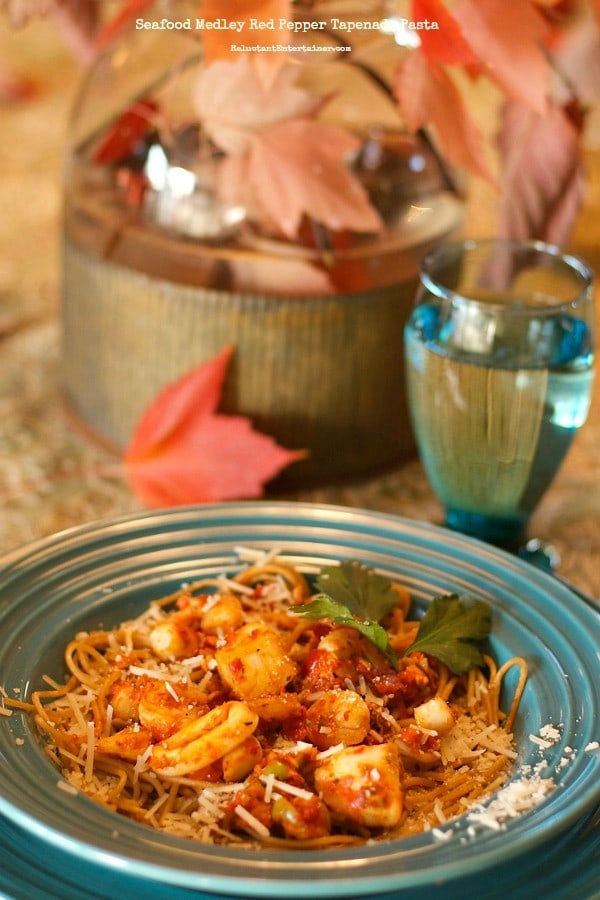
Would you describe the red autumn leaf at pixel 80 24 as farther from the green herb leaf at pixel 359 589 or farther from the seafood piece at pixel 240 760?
the seafood piece at pixel 240 760

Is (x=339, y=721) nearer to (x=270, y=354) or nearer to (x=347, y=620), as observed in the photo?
(x=347, y=620)

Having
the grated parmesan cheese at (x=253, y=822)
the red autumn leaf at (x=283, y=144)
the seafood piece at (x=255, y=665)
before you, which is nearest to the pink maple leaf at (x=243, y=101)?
the red autumn leaf at (x=283, y=144)

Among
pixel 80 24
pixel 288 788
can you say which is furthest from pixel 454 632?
pixel 80 24

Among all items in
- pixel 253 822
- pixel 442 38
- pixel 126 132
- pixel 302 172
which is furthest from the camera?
pixel 126 132

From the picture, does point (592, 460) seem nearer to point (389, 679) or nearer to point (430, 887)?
point (389, 679)

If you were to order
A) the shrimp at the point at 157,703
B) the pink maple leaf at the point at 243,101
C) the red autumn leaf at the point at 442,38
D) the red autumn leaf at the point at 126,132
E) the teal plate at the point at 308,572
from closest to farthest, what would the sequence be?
the teal plate at the point at 308,572, the shrimp at the point at 157,703, the red autumn leaf at the point at 442,38, the pink maple leaf at the point at 243,101, the red autumn leaf at the point at 126,132
